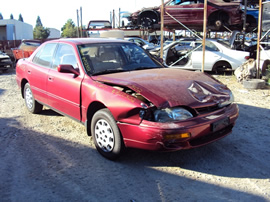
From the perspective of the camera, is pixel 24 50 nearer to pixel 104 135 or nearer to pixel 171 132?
pixel 104 135

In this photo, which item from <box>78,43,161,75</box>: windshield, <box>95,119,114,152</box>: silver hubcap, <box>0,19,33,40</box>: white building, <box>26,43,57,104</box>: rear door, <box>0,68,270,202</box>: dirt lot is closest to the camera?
<box>0,68,270,202</box>: dirt lot

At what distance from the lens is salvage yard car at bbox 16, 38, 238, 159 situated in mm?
3049

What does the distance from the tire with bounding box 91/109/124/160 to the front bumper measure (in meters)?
0.12

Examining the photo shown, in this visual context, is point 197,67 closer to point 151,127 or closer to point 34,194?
point 151,127

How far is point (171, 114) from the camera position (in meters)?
3.10

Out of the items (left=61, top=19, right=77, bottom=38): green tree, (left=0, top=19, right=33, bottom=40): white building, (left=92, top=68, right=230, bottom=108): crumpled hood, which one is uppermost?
(left=61, top=19, right=77, bottom=38): green tree

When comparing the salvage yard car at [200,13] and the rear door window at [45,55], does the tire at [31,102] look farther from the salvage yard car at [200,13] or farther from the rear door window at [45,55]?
the salvage yard car at [200,13]

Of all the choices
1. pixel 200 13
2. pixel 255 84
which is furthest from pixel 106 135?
pixel 200 13

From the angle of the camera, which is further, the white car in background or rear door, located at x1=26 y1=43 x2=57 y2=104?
the white car in background

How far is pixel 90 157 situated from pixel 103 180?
25.9 inches

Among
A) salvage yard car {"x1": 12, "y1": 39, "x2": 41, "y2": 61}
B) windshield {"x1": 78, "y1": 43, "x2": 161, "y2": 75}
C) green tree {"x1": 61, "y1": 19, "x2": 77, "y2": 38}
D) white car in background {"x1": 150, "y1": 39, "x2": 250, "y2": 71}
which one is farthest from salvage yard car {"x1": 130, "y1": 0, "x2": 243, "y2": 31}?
green tree {"x1": 61, "y1": 19, "x2": 77, "y2": 38}

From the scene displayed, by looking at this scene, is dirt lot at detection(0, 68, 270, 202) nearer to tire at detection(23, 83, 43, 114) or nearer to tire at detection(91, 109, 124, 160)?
tire at detection(91, 109, 124, 160)

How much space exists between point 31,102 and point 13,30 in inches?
1060

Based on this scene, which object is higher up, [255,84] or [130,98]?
[130,98]
